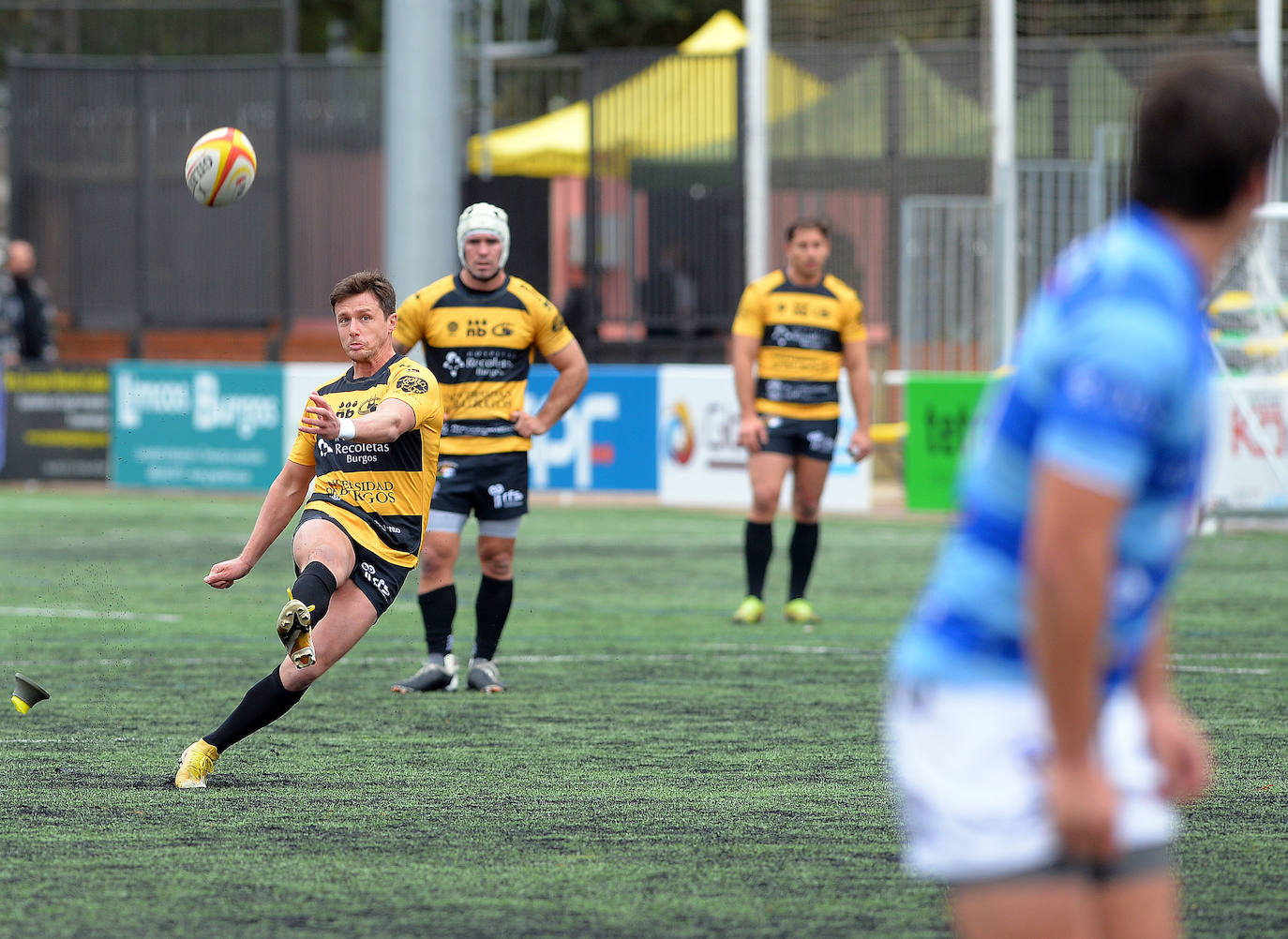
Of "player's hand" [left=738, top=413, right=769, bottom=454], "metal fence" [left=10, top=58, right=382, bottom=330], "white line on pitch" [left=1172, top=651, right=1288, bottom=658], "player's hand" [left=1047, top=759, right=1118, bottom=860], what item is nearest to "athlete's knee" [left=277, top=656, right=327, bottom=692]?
"player's hand" [left=1047, top=759, right=1118, bottom=860]

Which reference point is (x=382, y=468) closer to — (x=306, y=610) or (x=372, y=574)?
(x=372, y=574)

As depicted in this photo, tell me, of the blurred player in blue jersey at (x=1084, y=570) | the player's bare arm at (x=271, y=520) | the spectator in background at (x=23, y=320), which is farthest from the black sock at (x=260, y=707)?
the spectator in background at (x=23, y=320)

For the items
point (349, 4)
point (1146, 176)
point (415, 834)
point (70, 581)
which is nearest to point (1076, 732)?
point (1146, 176)

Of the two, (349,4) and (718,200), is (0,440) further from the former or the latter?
(349,4)

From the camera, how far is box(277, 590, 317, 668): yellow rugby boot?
6004 millimetres

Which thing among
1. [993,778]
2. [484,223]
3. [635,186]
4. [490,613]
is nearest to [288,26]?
[635,186]

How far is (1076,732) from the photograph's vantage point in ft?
8.00

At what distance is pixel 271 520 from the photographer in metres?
6.37

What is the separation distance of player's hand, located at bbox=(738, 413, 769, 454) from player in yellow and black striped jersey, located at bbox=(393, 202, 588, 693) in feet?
6.99

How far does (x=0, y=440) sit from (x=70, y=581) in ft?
22.1

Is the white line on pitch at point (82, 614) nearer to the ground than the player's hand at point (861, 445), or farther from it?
nearer to the ground

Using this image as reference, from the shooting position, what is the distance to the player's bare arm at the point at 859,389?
1095cm

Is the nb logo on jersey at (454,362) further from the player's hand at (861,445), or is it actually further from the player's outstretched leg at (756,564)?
the player's hand at (861,445)

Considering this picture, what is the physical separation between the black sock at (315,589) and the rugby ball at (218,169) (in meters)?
2.49
